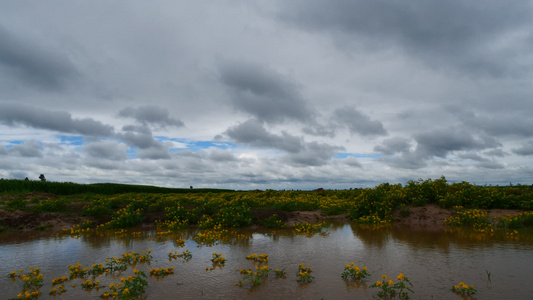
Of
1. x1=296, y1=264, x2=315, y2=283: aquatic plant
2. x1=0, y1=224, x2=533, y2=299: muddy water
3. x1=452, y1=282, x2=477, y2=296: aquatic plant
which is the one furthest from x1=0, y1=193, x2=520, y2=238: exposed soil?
x1=452, y1=282, x2=477, y2=296: aquatic plant

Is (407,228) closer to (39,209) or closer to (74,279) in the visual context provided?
(74,279)

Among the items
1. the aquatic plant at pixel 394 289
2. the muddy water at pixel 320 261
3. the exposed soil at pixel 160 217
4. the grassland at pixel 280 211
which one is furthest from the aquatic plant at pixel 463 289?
the grassland at pixel 280 211

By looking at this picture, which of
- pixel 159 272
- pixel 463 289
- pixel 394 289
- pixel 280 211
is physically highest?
pixel 280 211

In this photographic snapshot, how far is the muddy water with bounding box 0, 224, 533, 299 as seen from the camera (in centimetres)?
505

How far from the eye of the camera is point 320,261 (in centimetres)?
684

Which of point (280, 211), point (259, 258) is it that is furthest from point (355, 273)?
point (280, 211)

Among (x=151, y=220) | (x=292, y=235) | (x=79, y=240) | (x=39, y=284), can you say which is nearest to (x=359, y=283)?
(x=292, y=235)

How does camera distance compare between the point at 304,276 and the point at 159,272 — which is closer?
the point at 304,276

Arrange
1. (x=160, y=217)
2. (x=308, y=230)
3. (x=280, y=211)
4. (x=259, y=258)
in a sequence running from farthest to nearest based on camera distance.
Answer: (x=280, y=211)
(x=160, y=217)
(x=308, y=230)
(x=259, y=258)

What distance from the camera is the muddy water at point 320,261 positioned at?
5047 mm

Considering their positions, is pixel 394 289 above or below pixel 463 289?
below

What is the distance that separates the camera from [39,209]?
13992 mm

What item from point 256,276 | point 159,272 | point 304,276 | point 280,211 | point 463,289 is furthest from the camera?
point 280,211

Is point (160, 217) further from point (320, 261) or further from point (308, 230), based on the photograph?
point (320, 261)
